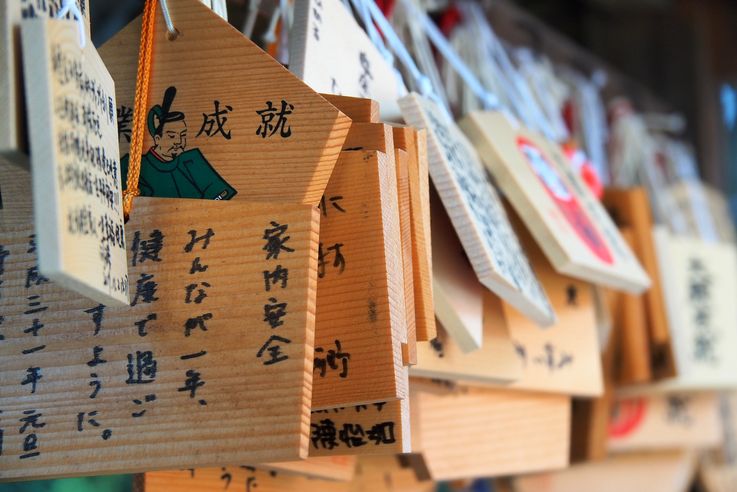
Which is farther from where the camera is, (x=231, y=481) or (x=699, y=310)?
(x=699, y=310)

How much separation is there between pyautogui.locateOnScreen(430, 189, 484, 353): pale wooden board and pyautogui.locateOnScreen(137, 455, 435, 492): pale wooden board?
0.21 metres

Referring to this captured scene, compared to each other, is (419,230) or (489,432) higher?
(419,230)

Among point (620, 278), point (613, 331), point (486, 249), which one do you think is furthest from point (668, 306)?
point (486, 249)

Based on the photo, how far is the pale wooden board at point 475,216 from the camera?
2.40 ft

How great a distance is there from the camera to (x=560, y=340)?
101 cm

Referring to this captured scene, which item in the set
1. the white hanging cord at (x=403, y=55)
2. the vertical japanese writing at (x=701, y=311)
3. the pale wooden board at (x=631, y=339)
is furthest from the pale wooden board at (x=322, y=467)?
the vertical japanese writing at (x=701, y=311)

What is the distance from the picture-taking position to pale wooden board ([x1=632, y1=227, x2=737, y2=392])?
4.10 feet

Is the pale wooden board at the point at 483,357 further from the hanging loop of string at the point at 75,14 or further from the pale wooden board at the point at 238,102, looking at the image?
the hanging loop of string at the point at 75,14

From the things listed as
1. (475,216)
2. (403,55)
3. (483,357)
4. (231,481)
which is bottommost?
(231,481)

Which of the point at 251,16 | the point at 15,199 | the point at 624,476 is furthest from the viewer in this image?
the point at 624,476

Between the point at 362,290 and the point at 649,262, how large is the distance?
2.47 ft

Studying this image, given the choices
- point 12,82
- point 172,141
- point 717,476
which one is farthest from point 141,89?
point 717,476

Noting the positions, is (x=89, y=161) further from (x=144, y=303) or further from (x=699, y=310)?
(x=699, y=310)

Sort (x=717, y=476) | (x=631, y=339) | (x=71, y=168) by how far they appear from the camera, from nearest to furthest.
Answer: (x=71, y=168) < (x=631, y=339) < (x=717, y=476)
